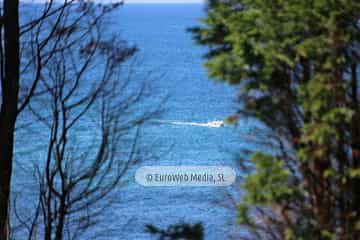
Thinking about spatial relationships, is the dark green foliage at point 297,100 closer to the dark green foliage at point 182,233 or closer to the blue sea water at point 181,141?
the dark green foliage at point 182,233

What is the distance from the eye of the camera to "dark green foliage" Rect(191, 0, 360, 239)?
3969mm

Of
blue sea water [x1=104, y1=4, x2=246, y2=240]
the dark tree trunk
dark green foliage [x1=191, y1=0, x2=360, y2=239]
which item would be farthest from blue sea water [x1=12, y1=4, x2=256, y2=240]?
dark green foliage [x1=191, y1=0, x2=360, y2=239]

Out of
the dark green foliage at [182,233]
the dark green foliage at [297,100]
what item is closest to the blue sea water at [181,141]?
the dark green foliage at [182,233]

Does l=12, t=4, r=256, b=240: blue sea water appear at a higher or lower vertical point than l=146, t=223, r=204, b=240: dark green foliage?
higher

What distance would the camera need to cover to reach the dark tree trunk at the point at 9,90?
20.7 ft

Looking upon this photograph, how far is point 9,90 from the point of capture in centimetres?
647

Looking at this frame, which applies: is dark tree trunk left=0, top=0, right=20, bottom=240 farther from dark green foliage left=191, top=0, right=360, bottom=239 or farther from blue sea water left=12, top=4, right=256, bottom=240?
blue sea water left=12, top=4, right=256, bottom=240

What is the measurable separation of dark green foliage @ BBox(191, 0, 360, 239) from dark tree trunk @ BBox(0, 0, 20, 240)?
2434 mm

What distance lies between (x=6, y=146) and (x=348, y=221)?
10.6 feet

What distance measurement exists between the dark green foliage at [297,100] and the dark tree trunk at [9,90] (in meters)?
2.43

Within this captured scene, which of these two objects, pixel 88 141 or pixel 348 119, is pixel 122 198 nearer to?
pixel 88 141

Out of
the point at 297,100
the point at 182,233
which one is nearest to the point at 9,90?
the point at 182,233

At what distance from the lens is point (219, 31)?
4.41 m

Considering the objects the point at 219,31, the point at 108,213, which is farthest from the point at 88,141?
the point at 219,31
